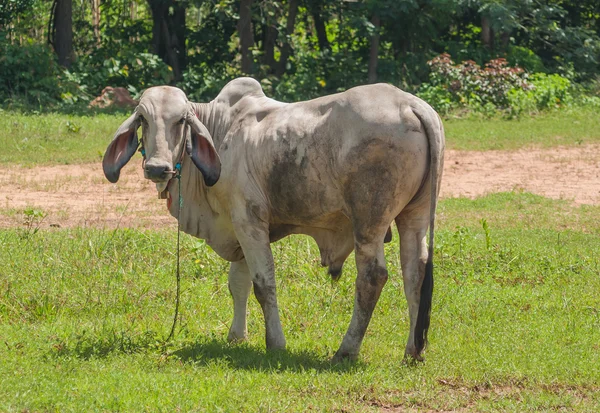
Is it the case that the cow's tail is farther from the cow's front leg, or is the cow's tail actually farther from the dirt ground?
the dirt ground

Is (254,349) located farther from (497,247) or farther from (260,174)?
(497,247)

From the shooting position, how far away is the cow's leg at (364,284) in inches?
223

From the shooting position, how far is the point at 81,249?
795cm

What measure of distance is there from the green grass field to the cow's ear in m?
1.03

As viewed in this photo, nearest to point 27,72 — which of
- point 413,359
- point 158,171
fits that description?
point 158,171

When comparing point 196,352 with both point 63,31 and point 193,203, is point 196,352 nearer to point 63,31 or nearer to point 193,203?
point 193,203

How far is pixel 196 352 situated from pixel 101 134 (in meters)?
9.27

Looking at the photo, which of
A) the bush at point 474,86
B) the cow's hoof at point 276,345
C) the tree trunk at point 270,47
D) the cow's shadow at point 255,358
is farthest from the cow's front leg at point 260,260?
the tree trunk at point 270,47

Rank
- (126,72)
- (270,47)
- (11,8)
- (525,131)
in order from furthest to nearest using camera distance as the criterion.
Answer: (270,47) < (126,72) < (11,8) < (525,131)

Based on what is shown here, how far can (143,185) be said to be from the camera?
39.5 ft

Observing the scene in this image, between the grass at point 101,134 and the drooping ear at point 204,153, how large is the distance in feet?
24.8

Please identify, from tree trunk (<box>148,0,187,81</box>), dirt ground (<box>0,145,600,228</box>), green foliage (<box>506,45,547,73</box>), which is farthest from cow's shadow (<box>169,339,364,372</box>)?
green foliage (<box>506,45,547,73</box>)

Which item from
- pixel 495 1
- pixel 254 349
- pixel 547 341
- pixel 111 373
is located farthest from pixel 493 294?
pixel 495 1

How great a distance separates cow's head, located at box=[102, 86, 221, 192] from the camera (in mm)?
5871
